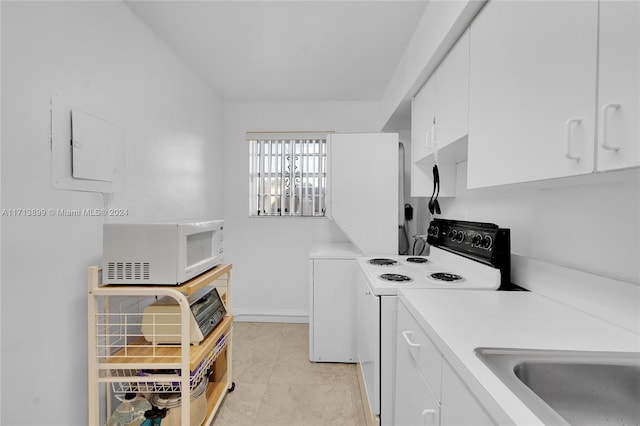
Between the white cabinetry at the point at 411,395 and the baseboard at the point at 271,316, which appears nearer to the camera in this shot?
the white cabinetry at the point at 411,395

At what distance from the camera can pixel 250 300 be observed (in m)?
3.29

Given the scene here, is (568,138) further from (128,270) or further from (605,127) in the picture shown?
(128,270)

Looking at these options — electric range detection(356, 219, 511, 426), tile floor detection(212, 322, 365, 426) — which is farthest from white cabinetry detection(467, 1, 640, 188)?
tile floor detection(212, 322, 365, 426)

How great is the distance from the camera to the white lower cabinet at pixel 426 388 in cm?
70

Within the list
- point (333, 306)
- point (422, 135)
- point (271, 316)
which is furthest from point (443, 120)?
Result: point (271, 316)

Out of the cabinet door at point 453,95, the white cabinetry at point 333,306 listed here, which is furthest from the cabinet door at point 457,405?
the white cabinetry at point 333,306

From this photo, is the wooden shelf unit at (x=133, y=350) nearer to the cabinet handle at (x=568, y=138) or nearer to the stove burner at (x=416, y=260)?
the stove burner at (x=416, y=260)

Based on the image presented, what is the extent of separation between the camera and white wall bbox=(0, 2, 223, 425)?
1.10 m

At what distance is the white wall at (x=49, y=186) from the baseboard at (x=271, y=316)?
5.82 ft

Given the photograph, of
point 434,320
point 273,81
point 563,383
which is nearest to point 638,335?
point 563,383

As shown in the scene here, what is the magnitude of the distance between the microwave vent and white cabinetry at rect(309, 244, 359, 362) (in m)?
1.25

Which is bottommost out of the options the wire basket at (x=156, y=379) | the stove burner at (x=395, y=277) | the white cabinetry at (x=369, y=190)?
the wire basket at (x=156, y=379)

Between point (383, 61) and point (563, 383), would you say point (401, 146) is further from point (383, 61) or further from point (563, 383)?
point (563, 383)

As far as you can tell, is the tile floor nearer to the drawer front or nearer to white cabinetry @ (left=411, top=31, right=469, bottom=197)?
the drawer front
